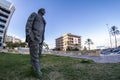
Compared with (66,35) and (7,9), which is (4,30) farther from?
(66,35)

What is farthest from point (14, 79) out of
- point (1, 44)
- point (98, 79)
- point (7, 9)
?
point (7, 9)

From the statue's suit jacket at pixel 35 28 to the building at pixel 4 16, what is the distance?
88421mm

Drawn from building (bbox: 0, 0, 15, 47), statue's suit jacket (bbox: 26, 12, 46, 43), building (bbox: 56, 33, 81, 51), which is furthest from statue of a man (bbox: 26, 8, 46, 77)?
building (bbox: 56, 33, 81, 51)

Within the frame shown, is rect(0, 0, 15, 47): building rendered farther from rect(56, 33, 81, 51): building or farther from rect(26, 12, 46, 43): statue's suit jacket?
rect(26, 12, 46, 43): statue's suit jacket

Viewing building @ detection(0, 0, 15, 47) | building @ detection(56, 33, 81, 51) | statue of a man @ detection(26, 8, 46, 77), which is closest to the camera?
statue of a man @ detection(26, 8, 46, 77)

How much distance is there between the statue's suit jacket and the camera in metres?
7.43

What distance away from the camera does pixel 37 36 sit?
7.63 m

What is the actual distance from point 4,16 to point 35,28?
96.3m

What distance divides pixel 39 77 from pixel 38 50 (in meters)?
1.11

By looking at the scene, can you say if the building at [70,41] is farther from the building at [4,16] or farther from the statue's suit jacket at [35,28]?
the statue's suit jacket at [35,28]

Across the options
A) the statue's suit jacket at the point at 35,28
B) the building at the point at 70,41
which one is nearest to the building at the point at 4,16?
the building at the point at 70,41

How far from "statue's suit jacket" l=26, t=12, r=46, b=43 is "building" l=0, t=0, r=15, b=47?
8842 centimetres

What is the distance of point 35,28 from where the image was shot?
25.4 feet

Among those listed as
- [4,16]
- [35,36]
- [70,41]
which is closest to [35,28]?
[35,36]
